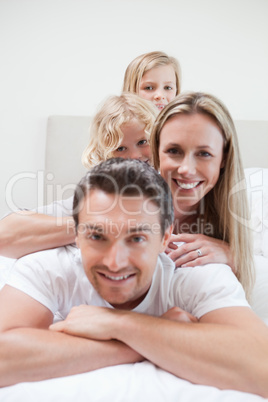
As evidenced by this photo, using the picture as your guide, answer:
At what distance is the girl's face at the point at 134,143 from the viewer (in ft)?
5.31

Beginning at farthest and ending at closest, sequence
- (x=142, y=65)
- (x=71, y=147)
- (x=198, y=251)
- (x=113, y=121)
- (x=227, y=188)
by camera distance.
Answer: (x=71, y=147) → (x=142, y=65) → (x=113, y=121) → (x=227, y=188) → (x=198, y=251)

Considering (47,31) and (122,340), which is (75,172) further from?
(122,340)

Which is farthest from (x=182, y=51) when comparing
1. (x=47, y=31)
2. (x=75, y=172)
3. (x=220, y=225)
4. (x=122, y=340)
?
(x=122, y=340)

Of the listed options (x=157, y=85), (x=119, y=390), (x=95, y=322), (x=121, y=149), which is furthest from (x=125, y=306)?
(x=157, y=85)

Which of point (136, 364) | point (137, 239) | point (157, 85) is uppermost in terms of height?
point (157, 85)

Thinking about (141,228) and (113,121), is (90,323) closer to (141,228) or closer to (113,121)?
(141,228)

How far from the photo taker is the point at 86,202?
1.06 meters

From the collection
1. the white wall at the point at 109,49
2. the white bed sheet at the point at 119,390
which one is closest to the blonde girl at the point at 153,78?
the white wall at the point at 109,49

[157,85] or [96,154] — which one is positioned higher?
[157,85]

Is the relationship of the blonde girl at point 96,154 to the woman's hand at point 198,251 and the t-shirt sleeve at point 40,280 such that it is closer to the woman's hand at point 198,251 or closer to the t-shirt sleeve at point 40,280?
the t-shirt sleeve at point 40,280

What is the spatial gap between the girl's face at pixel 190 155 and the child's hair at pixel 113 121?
23 cm

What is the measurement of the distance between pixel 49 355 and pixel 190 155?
750 millimetres

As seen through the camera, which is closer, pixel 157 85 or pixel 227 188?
pixel 227 188

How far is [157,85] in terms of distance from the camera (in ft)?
7.07
